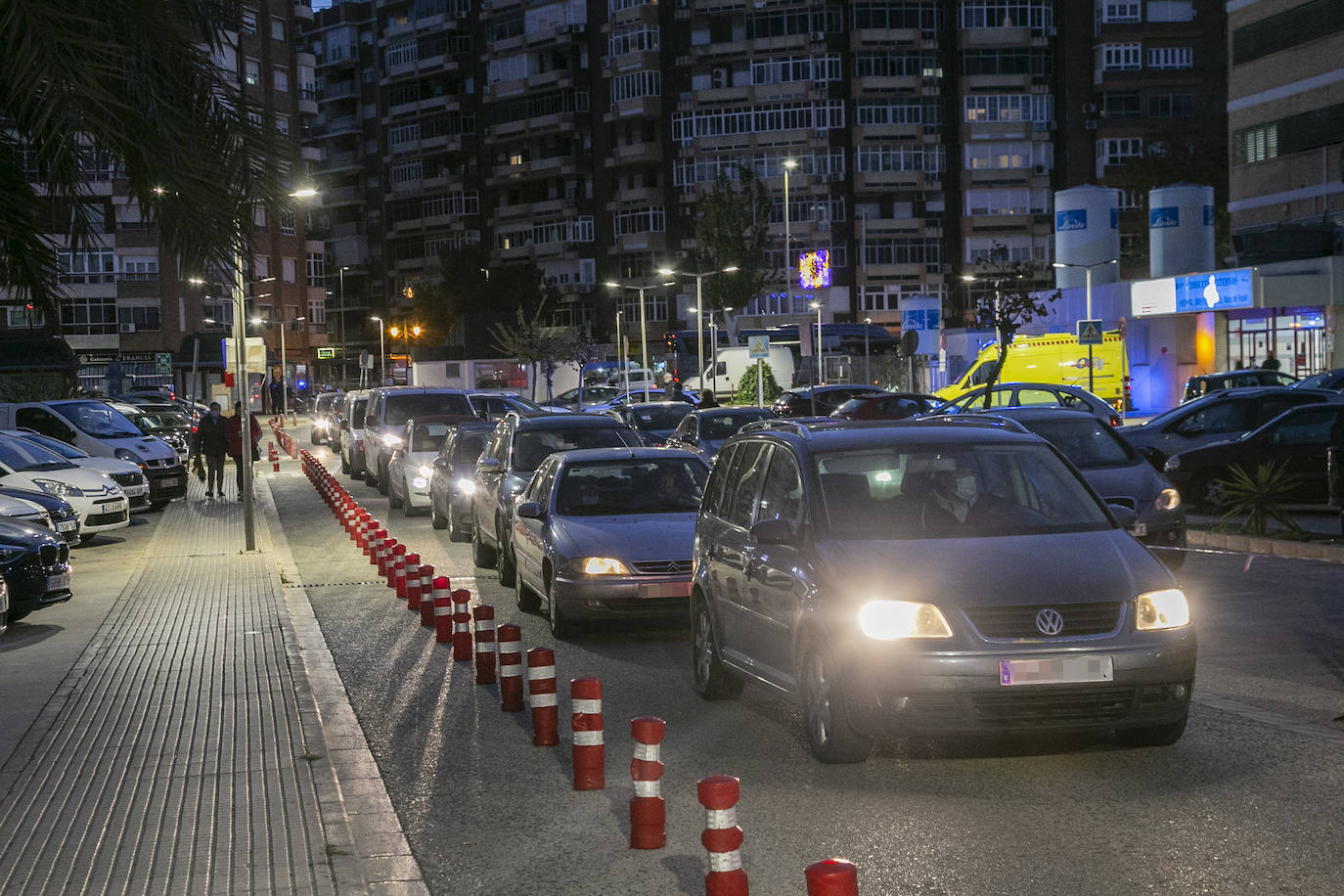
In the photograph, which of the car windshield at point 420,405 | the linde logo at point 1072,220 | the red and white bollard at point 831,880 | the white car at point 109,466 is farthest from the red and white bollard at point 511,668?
the linde logo at point 1072,220

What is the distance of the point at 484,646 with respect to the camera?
1117 cm

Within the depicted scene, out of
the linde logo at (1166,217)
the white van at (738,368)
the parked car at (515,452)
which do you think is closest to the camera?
the parked car at (515,452)

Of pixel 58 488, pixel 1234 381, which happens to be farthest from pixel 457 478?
pixel 1234 381

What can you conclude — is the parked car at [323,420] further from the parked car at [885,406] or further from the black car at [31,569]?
the black car at [31,569]

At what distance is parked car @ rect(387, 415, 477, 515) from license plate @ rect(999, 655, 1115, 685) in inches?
777

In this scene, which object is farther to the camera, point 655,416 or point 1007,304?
point 1007,304

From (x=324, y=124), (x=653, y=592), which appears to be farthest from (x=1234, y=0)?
(x=324, y=124)

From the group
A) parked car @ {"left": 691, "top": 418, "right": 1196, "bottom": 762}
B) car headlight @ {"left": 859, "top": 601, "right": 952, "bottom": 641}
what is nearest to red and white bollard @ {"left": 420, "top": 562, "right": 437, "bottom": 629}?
parked car @ {"left": 691, "top": 418, "right": 1196, "bottom": 762}

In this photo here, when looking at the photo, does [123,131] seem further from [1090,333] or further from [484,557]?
[1090,333]

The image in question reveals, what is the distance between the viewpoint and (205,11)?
6.70 meters

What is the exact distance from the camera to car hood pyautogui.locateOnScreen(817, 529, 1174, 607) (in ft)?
26.2

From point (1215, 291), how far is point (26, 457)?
37.0m

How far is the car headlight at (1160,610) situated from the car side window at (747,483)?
252 centimetres

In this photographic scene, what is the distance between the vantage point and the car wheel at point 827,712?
8.11 meters
